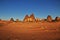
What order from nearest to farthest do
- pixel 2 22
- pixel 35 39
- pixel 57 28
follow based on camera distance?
pixel 35 39, pixel 57 28, pixel 2 22

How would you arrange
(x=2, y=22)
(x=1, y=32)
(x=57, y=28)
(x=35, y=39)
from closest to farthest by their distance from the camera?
(x=35, y=39)
(x=1, y=32)
(x=57, y=28)
(x=2, y=22)

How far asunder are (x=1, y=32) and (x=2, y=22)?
2482mm

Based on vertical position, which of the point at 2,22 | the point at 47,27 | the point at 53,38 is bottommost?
the point at 53,38

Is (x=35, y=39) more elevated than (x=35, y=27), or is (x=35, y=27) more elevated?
(x=35, y=27)

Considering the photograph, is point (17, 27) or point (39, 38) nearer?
point (39, 38)

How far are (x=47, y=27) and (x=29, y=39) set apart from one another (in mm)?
3321

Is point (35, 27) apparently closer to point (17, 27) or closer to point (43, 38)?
point (17, 27)

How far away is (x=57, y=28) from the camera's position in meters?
9.73

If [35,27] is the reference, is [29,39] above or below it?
below

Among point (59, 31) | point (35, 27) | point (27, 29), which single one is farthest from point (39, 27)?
point (59, 31)

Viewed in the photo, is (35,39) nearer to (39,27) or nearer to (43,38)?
(43,38)

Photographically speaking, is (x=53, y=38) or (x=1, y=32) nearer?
(x=53, y=38)

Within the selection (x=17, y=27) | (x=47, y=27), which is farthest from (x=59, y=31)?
(x=17, y=27)

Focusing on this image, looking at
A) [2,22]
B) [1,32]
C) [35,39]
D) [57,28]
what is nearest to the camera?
[35,39]
